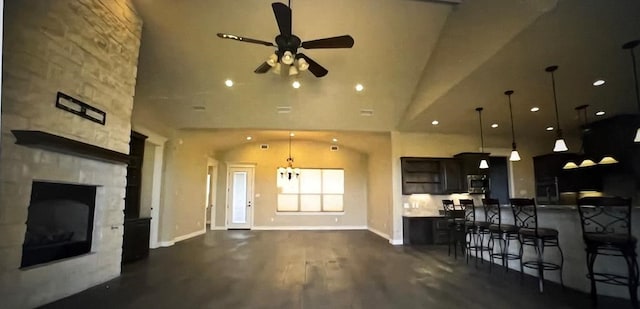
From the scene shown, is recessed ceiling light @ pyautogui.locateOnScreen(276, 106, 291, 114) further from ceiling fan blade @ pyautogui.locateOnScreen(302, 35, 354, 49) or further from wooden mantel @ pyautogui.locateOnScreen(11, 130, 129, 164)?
wooden mantel @ pyautogui.locateOnScreen(11, 130, 129, 164)

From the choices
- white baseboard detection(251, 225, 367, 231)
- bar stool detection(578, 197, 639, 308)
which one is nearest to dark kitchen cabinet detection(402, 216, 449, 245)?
white baseboard detection(251, 225, 367, 231)

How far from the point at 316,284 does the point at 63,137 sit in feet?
10.9

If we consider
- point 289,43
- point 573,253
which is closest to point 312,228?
point 573,253

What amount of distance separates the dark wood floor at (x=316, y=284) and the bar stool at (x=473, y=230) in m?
0.35

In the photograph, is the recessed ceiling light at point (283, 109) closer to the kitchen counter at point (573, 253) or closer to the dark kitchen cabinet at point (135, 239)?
the dark kitchen cabinet at point (135, 239)

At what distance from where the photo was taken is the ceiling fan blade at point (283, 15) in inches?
136

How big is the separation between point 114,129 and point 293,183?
744 cm

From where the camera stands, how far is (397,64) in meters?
6.08

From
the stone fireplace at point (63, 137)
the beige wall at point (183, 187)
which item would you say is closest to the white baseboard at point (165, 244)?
the beige wall at point (183, 187)

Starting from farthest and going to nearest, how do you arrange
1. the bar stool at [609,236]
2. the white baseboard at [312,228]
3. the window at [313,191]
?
the window at [313,191] → the white baseboard at [312,228] → the bar stool at [609,236]

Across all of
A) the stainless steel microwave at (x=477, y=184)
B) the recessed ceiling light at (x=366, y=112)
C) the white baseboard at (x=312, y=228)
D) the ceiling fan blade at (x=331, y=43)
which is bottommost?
the white baseboard at (x=312, y=228)

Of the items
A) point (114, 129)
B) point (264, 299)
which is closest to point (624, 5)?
point (264, 299)

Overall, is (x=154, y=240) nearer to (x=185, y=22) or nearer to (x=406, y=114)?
(x=185, y=22)

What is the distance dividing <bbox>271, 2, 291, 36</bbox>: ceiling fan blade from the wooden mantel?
8.45 feet
